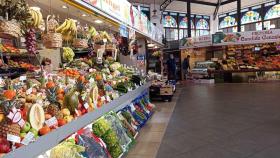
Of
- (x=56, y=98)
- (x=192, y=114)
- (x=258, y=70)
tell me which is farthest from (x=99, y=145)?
(x=258, y=70)

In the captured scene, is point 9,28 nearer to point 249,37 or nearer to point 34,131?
point 34,131

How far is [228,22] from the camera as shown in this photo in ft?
77.4

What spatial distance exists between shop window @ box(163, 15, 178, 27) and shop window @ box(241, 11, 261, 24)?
17.3 feet

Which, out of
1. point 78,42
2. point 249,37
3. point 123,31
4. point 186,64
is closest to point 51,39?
point 78,42

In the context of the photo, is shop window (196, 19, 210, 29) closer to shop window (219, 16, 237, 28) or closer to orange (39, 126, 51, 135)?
shop window (219, 16, 237, 28)

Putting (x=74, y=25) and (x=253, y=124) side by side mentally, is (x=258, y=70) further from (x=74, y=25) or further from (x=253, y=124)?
(x=74, y=25)

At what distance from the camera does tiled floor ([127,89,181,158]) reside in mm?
4547

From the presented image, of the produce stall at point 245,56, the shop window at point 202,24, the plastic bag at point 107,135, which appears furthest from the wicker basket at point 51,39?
the shop window at point 202,24

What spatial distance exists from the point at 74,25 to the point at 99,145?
155 cm

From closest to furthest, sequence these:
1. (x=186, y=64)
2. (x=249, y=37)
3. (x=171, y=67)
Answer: (x=249, y=37)
(x=171, y=67)
(x=186, y=64)

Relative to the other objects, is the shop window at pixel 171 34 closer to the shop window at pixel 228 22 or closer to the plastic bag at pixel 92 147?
the shop window at pixel 228 22

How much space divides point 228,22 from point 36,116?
2317 cm

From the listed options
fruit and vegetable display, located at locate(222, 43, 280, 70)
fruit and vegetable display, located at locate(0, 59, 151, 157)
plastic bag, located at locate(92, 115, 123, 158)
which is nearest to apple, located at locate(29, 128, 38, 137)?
fruit and vegetable display, located at locate(0, 59, 151, 157)

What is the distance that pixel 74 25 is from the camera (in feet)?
12.2
